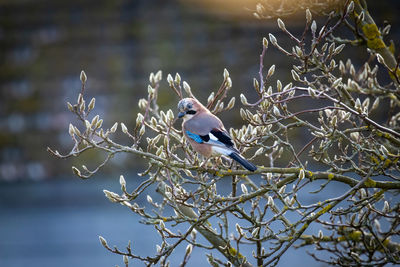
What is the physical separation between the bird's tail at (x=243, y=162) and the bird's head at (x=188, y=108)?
3.07ft

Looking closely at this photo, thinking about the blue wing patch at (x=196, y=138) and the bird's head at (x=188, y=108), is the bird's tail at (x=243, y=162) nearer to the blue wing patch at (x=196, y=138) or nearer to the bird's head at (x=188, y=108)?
the blue wing patch at (x=196, y=138)

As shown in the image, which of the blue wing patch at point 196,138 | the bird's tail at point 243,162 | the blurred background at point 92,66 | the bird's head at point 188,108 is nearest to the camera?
the bird's tail at point 243,162

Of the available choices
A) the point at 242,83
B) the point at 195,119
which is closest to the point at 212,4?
the point at 242,83

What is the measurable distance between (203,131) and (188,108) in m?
0.27

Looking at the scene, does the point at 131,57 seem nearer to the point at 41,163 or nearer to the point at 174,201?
the point at 41,163

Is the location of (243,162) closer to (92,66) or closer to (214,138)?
(214,138)

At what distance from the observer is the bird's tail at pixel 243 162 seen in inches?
146

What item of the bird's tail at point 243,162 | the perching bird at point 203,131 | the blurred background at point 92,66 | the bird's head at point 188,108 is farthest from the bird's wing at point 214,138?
the blurred background at point 92,66

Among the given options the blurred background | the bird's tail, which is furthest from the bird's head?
the blurred background

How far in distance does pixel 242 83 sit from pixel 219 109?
1205cm

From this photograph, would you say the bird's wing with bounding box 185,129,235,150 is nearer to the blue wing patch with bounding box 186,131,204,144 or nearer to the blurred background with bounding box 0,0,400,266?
the blue wing patch with bounding box 186,131,204,144

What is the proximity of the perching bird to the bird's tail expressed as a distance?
0.04 m

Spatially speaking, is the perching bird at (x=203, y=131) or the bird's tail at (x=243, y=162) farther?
the perching bird at (x=203, y=131)

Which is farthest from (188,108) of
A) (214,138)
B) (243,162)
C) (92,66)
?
(92,66)
